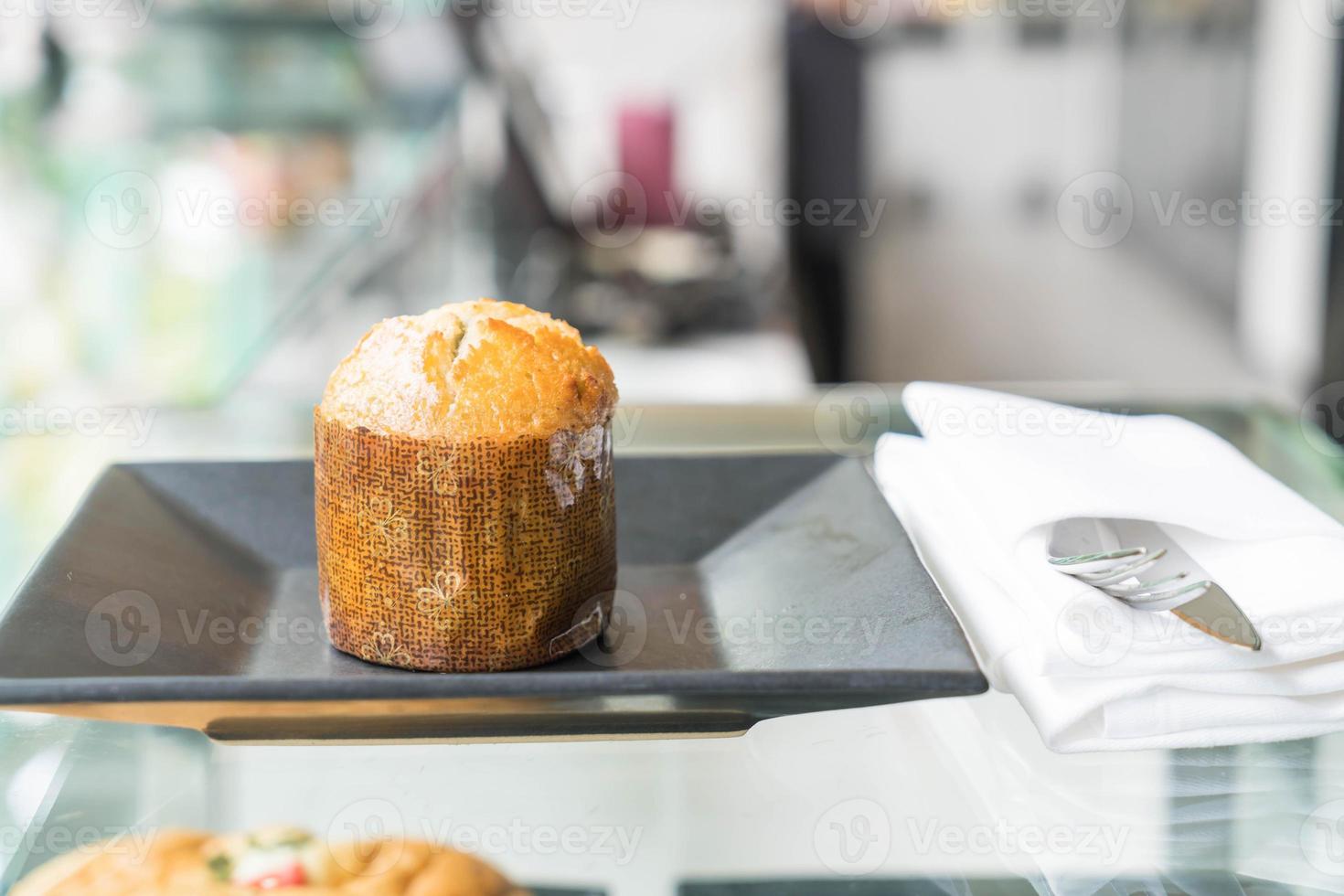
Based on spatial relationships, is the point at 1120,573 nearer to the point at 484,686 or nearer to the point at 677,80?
the point at 484,686

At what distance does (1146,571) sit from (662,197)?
2.86 meters

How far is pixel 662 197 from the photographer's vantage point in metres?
3.46

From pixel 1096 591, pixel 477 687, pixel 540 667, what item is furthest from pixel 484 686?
pixel 1096 591

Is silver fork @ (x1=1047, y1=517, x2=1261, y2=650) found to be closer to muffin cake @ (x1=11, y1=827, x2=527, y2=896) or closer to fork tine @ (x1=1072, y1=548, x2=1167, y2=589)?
fork tine @ (x1=1072, y1=548, x2=1167, y2=589)

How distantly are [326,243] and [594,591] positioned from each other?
992mm

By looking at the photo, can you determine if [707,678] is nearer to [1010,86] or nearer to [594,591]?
[594,591]

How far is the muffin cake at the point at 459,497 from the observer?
683mm

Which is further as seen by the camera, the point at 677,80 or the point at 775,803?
the point at 677,80

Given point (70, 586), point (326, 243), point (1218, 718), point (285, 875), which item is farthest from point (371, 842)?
point (326, 243)

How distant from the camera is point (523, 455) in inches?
27.0

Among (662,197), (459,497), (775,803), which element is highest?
(459,497)

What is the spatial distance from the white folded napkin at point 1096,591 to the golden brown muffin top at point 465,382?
9.0 inches

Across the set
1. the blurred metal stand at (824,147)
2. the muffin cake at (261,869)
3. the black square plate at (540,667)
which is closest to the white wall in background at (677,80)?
the blurred metal stand at (824,147)

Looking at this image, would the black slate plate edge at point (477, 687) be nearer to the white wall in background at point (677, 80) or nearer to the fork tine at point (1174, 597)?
the fork tine at point (1174, 597)
